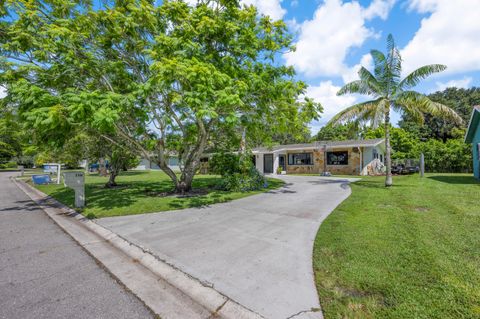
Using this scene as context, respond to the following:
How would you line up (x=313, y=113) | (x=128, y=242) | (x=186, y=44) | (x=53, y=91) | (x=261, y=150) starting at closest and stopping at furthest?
(x=128, y=242), (x=186, y=44), (x=53, y=91), (x=313, y=113), (x=261, y=150)

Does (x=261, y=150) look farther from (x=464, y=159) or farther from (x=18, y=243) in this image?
(x=18, y=243)

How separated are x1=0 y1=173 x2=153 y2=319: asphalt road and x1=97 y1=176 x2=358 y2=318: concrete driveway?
0.90m

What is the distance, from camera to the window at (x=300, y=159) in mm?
24062

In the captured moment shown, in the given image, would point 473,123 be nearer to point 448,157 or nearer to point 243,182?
point 448,157

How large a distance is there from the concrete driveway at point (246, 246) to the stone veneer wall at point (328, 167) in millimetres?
15487

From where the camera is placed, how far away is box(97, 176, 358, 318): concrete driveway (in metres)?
2.80

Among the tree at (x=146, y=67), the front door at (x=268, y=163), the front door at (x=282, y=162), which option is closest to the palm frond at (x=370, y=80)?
the tree at (x=146, y=67)

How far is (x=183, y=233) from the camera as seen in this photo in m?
5.16

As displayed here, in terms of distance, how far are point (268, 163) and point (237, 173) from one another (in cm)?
1448

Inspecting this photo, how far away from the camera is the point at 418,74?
11.8 metres

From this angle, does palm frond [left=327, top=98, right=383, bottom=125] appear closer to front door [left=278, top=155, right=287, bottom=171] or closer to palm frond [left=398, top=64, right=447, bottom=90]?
palm frond [left=398, top=64, right=447, bottom=90]

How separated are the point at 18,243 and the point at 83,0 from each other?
25.8ft

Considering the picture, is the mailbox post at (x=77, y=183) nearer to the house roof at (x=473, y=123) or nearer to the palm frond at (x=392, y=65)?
the palm frond at (x=392, y=65)

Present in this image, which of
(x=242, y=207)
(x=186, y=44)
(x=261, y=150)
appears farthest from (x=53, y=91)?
(x=261, y=150)
